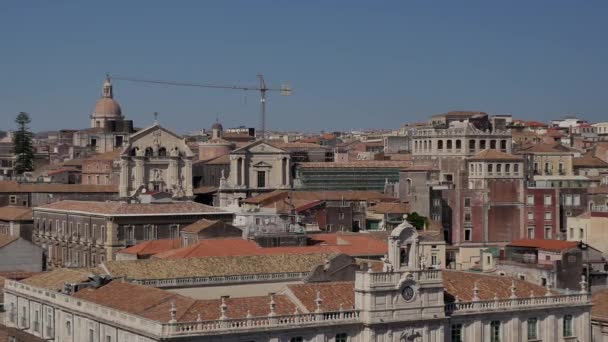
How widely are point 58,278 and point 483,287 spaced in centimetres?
1798

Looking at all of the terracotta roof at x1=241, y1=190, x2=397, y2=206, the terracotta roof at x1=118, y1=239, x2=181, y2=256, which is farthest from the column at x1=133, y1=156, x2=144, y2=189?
the terracotta roof at x1=118, y1=239, x2=181, y2=256

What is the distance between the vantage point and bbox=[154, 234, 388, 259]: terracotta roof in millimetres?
59688

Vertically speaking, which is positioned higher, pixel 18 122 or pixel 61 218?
pixel 18 122

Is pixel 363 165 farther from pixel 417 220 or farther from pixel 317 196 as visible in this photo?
pixel 417 220

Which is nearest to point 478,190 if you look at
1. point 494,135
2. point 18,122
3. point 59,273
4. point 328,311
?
point 494,135

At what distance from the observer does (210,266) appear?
54.7 meters

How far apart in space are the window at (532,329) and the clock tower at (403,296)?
13.8 feet

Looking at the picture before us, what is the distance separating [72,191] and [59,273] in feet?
144

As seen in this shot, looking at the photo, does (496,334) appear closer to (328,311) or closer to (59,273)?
(328,311)

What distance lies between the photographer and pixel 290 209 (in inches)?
3393

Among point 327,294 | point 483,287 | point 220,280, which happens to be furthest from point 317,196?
point 327,294

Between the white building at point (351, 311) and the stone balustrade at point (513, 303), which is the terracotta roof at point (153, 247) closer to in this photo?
the white building at point (351, 311)

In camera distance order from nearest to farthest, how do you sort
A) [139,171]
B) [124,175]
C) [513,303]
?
[513,303] < [124,175] < [139,171]

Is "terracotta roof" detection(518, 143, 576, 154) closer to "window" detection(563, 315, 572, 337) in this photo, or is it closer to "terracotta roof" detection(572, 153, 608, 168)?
"terracotta roof" detection(572, 153, 608, 168)
